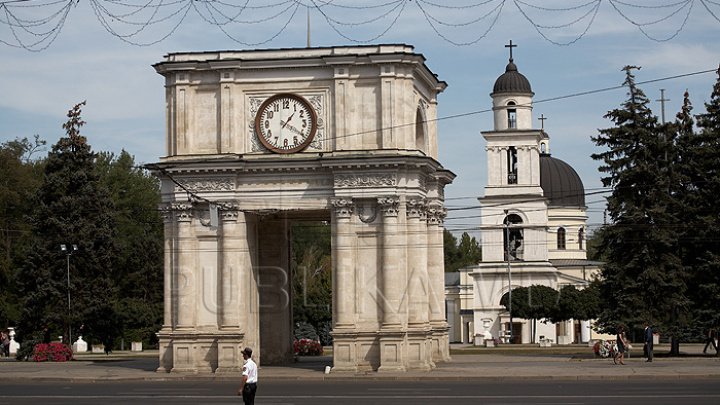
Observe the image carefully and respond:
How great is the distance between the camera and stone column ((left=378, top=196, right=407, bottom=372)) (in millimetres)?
45719

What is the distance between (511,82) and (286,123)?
199ft

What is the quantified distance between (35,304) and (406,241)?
3215 centimetres

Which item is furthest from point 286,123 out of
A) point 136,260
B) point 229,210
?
point 136,260

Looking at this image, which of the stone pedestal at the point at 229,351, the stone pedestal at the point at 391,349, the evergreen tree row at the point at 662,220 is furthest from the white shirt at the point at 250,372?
the evergreen tree row at the point at 662,220

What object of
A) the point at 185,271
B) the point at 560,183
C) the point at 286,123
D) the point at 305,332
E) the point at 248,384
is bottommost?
the point at 305,332

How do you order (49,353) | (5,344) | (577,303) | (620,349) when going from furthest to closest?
(577,303)
(5,344)
(49,353)
(620,349)

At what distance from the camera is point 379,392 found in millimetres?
35188

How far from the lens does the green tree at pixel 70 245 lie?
71.1 metres

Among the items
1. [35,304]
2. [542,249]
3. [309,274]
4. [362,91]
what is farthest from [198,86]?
[542,249]

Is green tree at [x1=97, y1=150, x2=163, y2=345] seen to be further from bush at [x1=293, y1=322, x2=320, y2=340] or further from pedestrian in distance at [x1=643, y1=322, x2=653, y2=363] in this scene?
pedestrian in distance at [x1=643, y1=322, x2=653, y2=363]

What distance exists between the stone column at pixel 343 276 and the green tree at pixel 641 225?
53.7 ft

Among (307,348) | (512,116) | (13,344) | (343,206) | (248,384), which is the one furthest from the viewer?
(512,116)

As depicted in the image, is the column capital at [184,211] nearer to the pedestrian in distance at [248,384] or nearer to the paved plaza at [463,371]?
the paved plaza at [463,371]

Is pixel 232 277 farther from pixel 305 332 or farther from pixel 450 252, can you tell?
pixel 450 252
